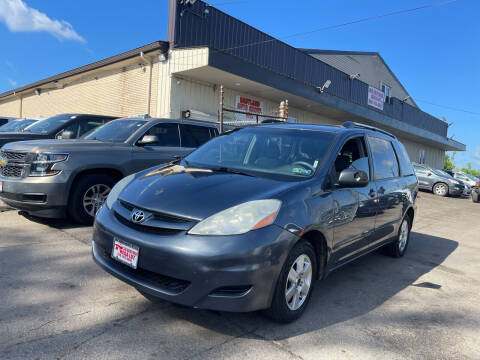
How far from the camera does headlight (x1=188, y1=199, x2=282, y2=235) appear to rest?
248 centimetres

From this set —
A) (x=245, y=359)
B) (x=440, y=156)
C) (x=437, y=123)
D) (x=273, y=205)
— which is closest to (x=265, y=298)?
(x=245, y=359)

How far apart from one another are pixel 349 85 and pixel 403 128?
670cm

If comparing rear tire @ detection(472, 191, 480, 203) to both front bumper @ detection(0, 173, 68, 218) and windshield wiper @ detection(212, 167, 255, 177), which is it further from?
front bumper @ detection(0, 173, 68, 218)

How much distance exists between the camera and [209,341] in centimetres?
254

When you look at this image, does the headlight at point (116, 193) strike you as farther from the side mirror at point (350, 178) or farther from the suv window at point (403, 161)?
the suv window at point (403, 161)

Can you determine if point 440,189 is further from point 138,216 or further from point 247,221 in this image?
point 138,216

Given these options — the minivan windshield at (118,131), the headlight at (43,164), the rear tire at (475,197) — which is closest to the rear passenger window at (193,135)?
the minivan windshield at (118,131)

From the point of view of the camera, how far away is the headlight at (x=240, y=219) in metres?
2.48

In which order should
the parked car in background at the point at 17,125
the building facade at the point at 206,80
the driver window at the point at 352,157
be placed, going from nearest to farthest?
1. the driver window at the point at 352,157
2. the parked car in background at the point at 17,125
3. the building facade at the point at 206,80

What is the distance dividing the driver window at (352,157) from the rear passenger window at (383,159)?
0.78 ft

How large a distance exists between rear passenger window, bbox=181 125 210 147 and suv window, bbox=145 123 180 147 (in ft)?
0.44

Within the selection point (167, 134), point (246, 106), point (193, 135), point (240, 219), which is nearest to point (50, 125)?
point (167, 134)

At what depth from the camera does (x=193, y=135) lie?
21.4 feet

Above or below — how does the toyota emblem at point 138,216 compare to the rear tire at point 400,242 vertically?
above
